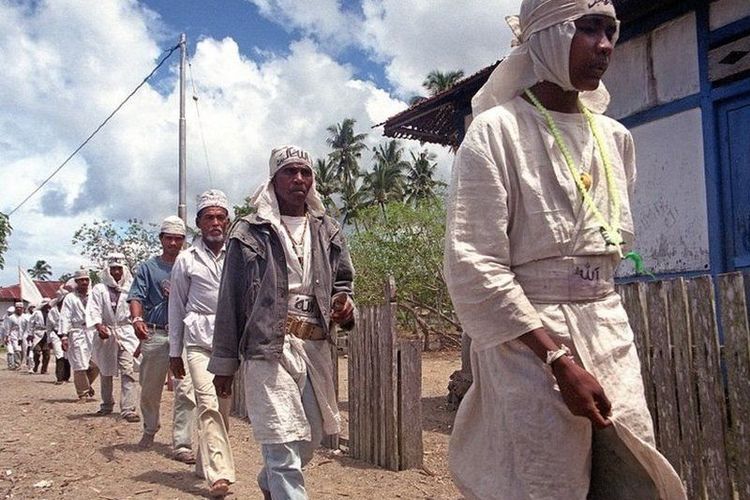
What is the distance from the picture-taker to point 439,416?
30.8 ft

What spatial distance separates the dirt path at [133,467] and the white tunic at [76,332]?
161 cm

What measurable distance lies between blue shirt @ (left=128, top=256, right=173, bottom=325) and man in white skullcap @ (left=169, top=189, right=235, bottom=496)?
3.99ft

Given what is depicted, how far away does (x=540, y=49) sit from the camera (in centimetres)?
230

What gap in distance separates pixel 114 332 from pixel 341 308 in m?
6.41

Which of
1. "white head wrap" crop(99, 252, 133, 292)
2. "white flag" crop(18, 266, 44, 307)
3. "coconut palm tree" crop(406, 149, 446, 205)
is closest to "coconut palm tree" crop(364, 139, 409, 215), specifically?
"coconut palm tree" crop(406, 149, 446, 205)

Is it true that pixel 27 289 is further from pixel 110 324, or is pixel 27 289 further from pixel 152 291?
pixel 152 291

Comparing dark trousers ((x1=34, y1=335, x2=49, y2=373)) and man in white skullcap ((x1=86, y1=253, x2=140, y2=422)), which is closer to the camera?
man in white skullcap ((x1=86, y1=253, x2=140, y2=422))

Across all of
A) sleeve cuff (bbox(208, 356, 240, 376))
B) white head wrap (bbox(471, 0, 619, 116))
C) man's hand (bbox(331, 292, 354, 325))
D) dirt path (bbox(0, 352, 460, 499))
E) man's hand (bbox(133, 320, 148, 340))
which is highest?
white head wrap (bbox(471, 0, 619, 116))

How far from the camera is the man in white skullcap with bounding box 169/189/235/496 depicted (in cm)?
539

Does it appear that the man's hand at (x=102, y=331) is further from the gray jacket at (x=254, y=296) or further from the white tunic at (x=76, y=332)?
the gray jacket at (x=254, y=296)

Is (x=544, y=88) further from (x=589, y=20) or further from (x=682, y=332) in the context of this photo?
(x=682, y=332)

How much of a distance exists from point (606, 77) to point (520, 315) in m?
6.16

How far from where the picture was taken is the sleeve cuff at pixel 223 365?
150 inches

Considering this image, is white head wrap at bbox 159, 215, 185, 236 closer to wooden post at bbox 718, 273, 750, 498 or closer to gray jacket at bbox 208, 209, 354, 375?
gray jacket at bbox 208, 209, 354, 375
